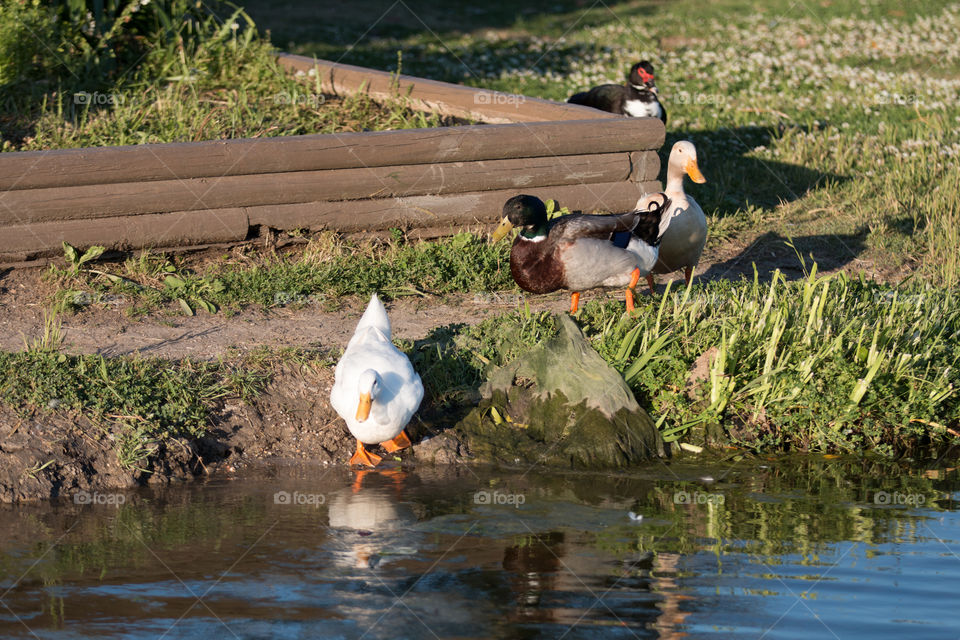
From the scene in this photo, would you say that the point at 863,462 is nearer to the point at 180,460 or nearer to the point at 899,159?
the point at 180,460

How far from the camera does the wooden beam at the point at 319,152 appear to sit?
23.7 ft

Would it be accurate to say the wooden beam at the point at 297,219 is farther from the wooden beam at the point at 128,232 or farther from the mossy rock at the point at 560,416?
the mossy rock at the point at 560,416

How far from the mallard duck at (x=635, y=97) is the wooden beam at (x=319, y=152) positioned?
1.68 metres

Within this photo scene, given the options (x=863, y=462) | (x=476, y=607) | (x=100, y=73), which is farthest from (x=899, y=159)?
(x=476, y=607)

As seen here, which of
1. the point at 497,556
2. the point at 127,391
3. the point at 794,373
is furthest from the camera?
the point at 794,373

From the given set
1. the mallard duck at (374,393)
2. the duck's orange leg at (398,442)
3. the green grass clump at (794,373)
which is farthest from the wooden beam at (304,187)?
the duck's orange leg at (398,442)

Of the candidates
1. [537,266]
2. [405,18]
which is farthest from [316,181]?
[405,18]

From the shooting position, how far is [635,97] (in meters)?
10.3

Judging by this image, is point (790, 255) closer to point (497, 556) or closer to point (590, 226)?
point (590, 226)

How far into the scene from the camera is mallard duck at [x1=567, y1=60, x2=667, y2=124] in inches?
404

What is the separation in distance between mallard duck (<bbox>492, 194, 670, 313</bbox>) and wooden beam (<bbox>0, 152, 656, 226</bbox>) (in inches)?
51.0

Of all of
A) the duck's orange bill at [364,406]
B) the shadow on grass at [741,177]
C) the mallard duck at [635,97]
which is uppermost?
the mallard duck at [635,97]

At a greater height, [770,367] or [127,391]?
[770,367]

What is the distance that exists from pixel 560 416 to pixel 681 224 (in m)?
1.94
